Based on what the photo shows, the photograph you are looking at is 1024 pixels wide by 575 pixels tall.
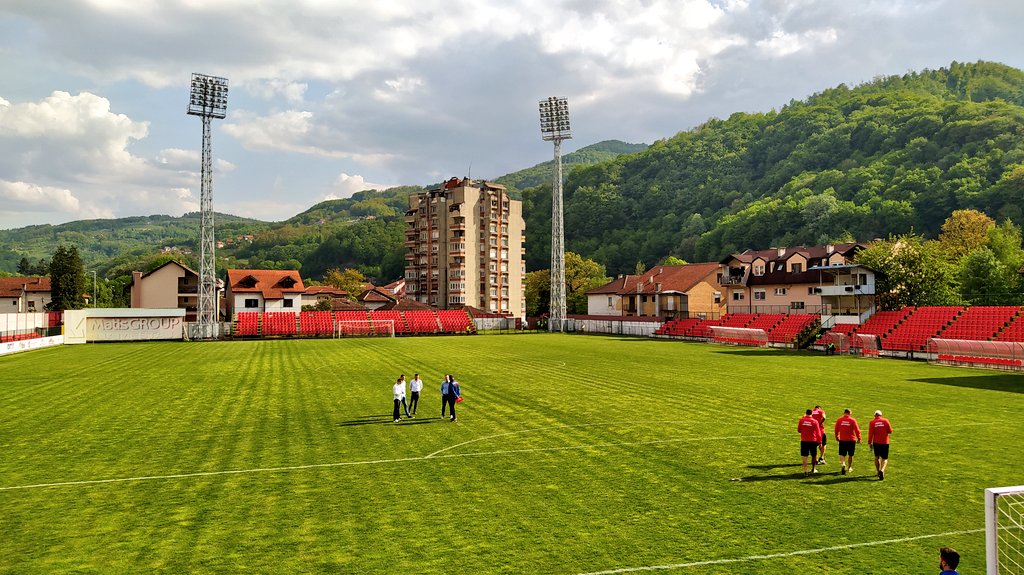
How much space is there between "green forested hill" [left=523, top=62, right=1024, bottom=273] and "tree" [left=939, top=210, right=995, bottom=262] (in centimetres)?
668

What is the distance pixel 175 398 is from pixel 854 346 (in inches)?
1967

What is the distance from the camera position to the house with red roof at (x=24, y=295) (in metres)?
105

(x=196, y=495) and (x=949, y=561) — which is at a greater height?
(x=949, y=561)

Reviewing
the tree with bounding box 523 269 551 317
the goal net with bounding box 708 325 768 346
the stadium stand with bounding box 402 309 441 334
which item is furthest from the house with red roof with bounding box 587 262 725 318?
the stadium stand with bounding box 402 309 441 334

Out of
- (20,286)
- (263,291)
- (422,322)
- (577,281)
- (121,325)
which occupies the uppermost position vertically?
(577,281)

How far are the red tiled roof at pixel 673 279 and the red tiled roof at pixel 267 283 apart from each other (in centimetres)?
5175

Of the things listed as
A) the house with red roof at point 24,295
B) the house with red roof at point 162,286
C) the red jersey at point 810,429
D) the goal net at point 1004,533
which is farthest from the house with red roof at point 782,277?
the house with red roof at point 24,295

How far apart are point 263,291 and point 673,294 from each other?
6100 centimetres

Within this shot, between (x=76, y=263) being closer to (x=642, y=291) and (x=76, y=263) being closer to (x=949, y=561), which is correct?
(x=642, y=291)

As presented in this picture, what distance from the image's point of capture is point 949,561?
794 cm

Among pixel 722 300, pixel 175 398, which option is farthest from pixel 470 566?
pixel 722 300

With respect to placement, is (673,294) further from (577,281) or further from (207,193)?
(207,193)

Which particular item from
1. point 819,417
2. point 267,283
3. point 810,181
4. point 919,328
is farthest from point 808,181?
point 819,417

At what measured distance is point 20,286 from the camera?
361 feet
